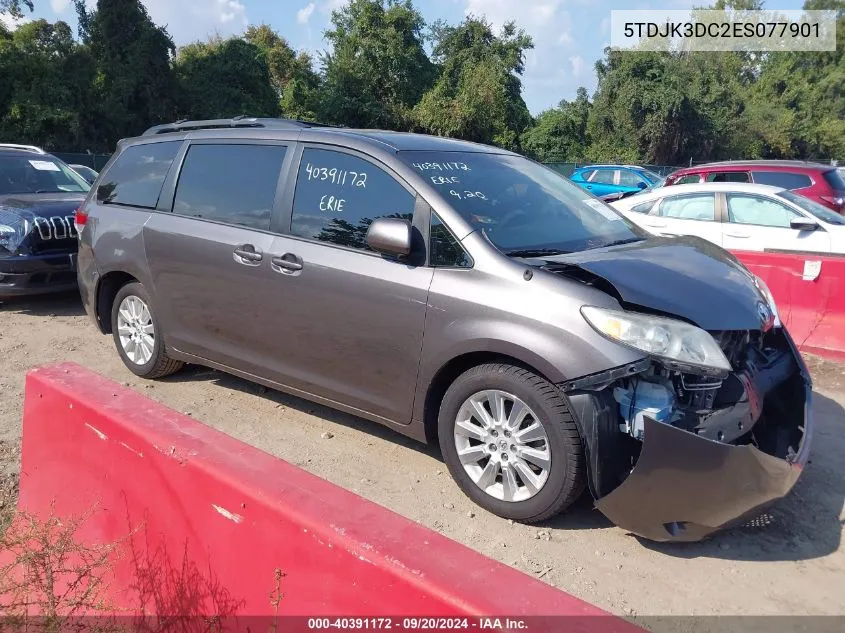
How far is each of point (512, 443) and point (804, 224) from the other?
6.39m

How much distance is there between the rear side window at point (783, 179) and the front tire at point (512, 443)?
951 centimetres

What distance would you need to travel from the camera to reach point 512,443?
3.21 m

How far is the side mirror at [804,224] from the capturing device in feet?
25.8

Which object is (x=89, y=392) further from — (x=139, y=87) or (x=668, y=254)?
(x=139, y=87)

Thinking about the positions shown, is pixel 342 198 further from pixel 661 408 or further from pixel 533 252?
pixel 661 408

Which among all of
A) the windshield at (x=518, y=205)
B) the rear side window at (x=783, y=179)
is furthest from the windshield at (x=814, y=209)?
the windshield at (x=518, y=205)

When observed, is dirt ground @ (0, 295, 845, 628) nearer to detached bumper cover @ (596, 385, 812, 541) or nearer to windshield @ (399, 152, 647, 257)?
detached bumper cover @ (596, 385, 812, 541)

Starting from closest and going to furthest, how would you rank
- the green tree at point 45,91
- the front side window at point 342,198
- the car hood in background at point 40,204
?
the front side window at point 342,198
the car hood in background at point 40,204
the green tree at point 45,91

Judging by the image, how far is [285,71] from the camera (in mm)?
49781

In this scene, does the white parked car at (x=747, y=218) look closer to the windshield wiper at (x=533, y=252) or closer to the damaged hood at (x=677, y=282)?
the damaged hood at (x=677, y=282)

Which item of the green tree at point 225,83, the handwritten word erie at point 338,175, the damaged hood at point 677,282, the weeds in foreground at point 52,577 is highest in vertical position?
the green tree at point 225,83

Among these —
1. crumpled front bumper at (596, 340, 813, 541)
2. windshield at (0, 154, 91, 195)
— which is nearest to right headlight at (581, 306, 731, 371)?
crumpled front bumper at (596, 340, 813, 541)

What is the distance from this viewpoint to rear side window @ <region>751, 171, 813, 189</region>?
10.6 m

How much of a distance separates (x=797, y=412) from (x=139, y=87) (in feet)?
105
